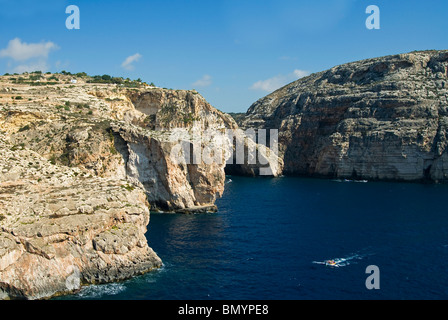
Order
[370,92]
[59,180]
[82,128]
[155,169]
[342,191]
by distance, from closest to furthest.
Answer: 1. [59,180]
2. [82,128]
3. [155,169]
4. [342,191]
5. [370,92]

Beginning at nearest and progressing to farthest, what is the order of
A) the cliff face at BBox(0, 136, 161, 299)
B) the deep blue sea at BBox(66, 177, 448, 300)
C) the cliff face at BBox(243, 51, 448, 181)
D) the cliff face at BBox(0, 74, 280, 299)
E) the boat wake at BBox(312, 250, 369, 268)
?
the cliff face at BBox(0, 136, 161, 299), the cliff face at BBox(0, 74, 280, 299), the deep blue sea at BBox(66, 177, 448, 300), the boat wake at BBox(312, 250, 369, 268), the cliff face at BBox(243, 51, 448, 181)

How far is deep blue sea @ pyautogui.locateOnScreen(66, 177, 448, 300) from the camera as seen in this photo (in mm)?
33531

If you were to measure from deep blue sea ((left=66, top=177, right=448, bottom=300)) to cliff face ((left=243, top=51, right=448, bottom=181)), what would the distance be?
27.8 metres

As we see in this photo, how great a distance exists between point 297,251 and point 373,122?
252ft

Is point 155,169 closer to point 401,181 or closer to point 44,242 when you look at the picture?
point 44,242

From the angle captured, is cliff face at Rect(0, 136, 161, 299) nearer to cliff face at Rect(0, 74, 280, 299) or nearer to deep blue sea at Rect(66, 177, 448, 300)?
cliff face at Rect(0, 74, 280, 299)

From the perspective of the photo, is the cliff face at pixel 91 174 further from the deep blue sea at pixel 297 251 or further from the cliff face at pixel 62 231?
the deep blue sea at pixel 297 251

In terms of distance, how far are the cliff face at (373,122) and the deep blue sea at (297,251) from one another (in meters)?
27.8

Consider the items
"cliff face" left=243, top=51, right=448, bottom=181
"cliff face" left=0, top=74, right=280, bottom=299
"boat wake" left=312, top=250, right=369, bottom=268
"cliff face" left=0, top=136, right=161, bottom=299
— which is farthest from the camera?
"cliff face" left=243, top=51, right=448, bottom=181

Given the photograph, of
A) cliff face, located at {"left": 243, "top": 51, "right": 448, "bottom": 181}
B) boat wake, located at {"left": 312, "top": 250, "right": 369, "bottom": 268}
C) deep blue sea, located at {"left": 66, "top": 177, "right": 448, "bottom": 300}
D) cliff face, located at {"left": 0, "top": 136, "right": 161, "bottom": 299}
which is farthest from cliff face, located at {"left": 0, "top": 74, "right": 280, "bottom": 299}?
cliff face, located at {"left": 243, "top": 51, "right": 448, "bottom": 181}
